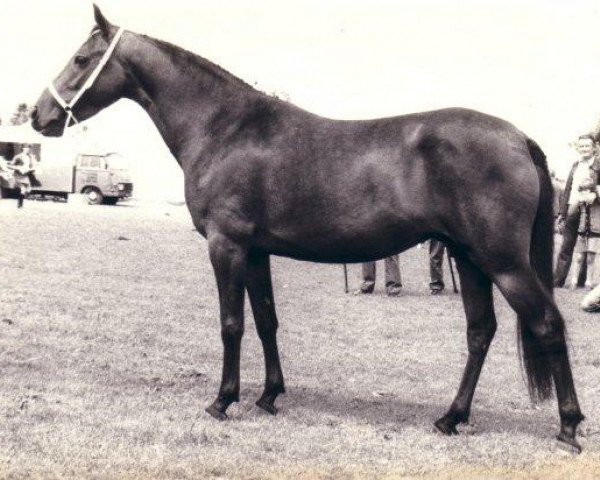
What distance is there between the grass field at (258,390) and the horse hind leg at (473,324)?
0.23 m

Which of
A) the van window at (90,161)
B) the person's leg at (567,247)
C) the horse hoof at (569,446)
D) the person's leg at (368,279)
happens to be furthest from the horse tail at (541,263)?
the van window at (90,161)

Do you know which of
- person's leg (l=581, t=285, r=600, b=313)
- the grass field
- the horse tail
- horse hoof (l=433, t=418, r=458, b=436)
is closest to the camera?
the grass field

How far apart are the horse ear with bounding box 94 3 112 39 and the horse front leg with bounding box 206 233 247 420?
1823 mm

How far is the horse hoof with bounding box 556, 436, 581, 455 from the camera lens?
570 centimetres

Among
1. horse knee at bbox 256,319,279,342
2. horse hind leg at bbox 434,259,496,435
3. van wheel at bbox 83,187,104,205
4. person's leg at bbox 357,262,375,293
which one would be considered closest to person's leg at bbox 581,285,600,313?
person's leg at bbox 357,262,375,293

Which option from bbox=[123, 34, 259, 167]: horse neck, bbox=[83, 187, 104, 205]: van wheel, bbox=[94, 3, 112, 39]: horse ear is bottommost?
bbox=[83, 187, 104, 205]: van wheel

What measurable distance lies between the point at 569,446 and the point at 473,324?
45.5 inches

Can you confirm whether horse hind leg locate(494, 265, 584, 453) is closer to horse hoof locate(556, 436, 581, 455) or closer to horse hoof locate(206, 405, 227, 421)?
horse hoof locate(556, 436, 581, 455)

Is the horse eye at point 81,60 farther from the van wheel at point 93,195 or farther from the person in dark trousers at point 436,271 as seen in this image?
the van wheel at point 93,195

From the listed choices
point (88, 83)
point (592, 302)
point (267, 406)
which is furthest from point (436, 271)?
point (88, 83)

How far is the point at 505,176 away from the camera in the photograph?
5.66m

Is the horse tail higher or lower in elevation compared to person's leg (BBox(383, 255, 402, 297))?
higher

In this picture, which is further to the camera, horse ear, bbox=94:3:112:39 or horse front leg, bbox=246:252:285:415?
horse front leg, bbox=246:252:285:415

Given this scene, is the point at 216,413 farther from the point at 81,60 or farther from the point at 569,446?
the point at 81,60
